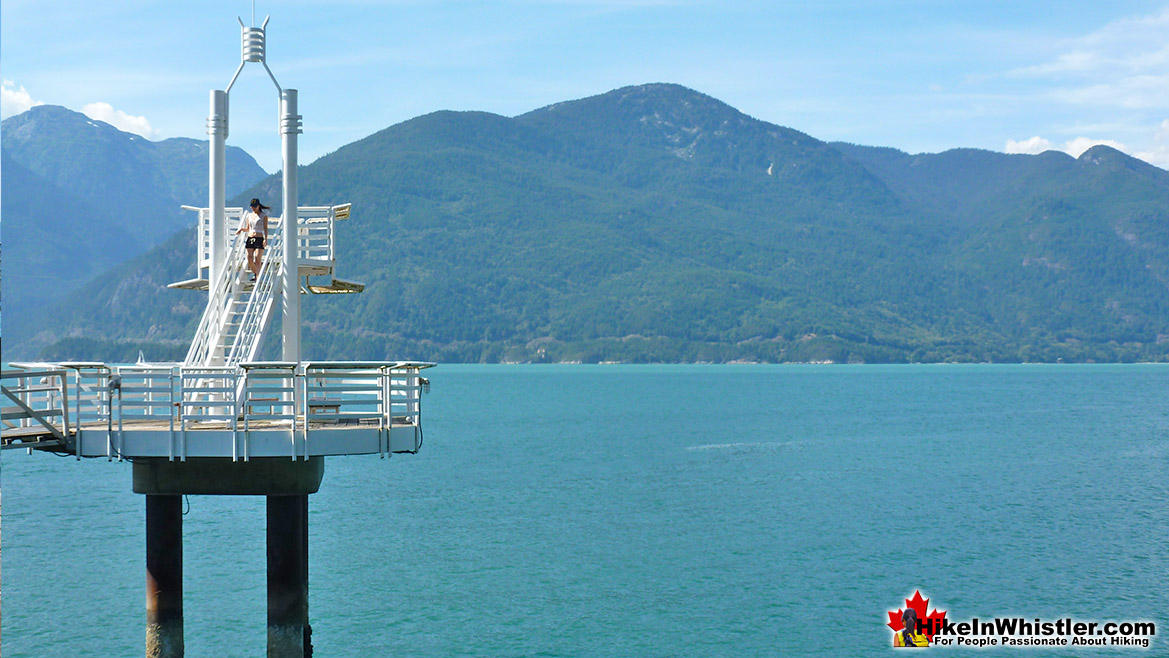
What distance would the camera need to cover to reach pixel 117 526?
1788 inches

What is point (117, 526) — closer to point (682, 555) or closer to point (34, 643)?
point (34, 643)

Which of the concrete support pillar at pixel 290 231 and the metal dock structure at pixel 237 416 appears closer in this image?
the metal dock structure at pixel 237 416

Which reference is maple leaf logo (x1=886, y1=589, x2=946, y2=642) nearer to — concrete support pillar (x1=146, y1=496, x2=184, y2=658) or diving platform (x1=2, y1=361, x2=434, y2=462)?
diving platform (x1=2, y1=361, x2=434, y2=462)

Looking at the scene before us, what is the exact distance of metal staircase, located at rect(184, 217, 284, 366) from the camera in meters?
23.0

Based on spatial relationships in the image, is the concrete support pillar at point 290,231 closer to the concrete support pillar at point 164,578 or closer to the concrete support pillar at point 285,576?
the concrete support pillar at point 285,576

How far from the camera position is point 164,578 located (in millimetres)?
22172

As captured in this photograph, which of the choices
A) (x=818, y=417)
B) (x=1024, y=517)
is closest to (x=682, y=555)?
(x=1024, y=517)

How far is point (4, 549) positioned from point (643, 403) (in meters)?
107

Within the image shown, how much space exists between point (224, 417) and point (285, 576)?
320 centimetres

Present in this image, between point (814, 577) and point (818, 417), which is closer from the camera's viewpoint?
point (814, 577)

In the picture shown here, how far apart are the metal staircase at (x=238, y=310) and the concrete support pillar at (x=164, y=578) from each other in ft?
9.77

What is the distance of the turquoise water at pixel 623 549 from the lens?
30625 millimetres

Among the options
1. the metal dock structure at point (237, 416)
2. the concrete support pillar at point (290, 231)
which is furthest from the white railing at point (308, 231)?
the concrete support pillar at point (290, 231)

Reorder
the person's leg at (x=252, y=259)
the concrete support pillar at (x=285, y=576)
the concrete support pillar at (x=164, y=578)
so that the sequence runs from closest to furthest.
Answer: the concrete support pillar at (x=285, y=576)
the concrete support pillar at (x=164, y=578)
the person's leg at (x=252, y=259)
